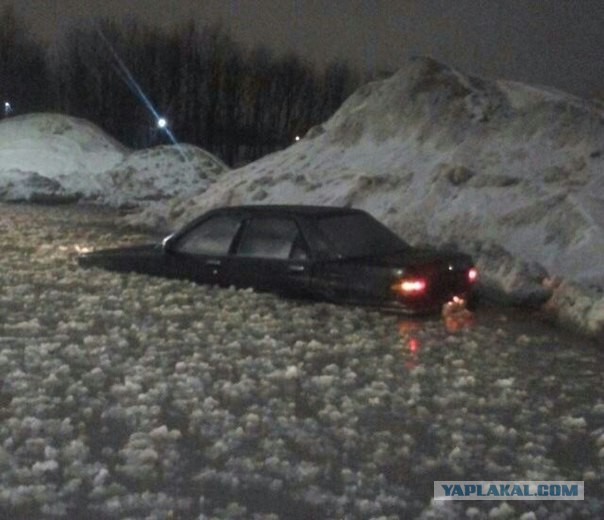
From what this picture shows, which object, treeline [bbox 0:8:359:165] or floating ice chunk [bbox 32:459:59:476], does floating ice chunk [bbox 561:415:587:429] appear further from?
Result: treeline [bbox 0:8:359:165]

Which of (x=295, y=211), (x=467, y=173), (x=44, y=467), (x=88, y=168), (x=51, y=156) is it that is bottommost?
(x=88, y=168)

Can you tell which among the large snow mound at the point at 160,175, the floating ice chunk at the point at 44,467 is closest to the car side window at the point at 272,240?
the floating ice chunk at the point at 44,467

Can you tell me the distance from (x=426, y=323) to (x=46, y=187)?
26879 millimetres

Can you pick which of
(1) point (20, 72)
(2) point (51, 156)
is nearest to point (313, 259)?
(2) point (51, 156)

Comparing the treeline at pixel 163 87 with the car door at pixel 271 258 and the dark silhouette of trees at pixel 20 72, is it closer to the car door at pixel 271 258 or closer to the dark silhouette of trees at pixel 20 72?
the dark silhouette of trees at pixel 20 72

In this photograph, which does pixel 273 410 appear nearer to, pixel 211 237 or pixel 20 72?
pixel 211 237

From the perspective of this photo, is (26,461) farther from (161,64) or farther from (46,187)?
(161,64)

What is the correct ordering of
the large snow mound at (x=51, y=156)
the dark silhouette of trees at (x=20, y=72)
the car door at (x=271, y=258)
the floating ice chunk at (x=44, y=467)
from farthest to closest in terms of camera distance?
the dark silhouette of trees at (x=20, y=72) < the large snow mound at (x=51, y=156) < the car door at (x=271, y=258) < the floating ice chunk at (x=44, y=467)

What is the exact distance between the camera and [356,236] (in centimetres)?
1310

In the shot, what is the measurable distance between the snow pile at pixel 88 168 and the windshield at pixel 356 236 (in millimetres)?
16314

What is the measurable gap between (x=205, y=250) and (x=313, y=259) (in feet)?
5.57

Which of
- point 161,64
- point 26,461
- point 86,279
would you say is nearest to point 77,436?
point 26,461

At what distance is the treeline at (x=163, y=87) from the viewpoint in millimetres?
70625

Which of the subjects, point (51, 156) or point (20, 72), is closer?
→ point (51, 156)
